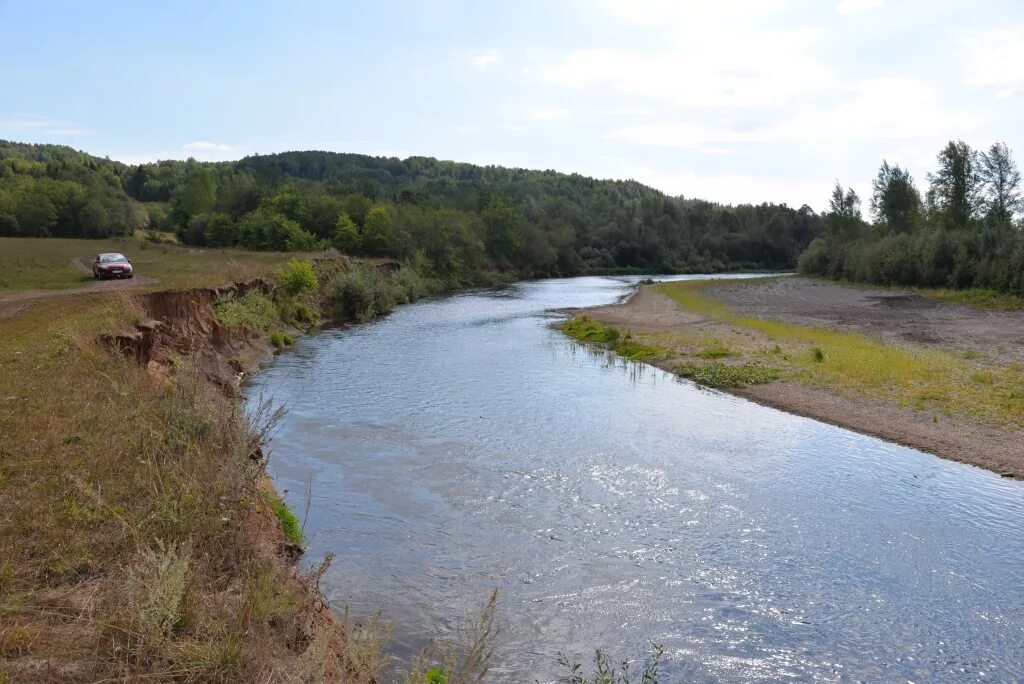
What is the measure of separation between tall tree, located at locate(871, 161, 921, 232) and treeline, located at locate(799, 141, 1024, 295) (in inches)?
4.4

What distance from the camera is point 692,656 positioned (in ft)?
32.1

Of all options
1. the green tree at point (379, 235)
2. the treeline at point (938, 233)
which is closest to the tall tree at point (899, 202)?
the treeline at point (938, 233)

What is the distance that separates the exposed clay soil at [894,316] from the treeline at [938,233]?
5223 millimetres

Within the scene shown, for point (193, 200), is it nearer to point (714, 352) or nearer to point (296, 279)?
point (296, 279)

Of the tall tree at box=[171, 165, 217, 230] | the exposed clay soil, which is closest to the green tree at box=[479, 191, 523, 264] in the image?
the tall tree at box=[171, 165, 217, 230]

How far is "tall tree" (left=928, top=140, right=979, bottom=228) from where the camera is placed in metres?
76.5

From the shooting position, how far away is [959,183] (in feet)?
254

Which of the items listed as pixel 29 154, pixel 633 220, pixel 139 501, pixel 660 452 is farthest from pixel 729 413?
pixel 29 154

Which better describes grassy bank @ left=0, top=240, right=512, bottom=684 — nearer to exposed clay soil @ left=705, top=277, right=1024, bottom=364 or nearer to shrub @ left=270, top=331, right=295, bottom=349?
shrub @ left=270, top=331, right=295, bottom=349

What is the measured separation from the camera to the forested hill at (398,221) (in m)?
82.8

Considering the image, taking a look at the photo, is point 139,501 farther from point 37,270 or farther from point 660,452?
point 37,270

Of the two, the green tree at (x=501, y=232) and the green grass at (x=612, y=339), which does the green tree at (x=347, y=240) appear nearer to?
the green tree at (x=501, y=232)

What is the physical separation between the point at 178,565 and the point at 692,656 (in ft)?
21.7

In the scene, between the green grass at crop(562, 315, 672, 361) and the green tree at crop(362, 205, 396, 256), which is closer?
the green grass at crop(562, 315, 672, 361)
